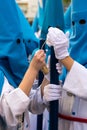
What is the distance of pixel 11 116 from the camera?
1.49m

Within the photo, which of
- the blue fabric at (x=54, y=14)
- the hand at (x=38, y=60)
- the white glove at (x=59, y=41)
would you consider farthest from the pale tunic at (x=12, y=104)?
the blue fabric at (x=54, y=14)

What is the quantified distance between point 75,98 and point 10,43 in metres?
0.40

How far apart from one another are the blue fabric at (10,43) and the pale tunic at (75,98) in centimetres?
27

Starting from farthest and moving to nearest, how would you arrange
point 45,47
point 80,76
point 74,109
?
point 45,47 < point 74,109 < point 80,76

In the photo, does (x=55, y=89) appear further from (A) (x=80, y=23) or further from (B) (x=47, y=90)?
(A) (x=80, y=23)

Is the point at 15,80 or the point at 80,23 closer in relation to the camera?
the point at 80,23

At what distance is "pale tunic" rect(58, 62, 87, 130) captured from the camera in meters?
1.47

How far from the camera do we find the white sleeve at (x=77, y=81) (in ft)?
4.79

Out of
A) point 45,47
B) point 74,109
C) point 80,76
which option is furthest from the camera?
point 45,47

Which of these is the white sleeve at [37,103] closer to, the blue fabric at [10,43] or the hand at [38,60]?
the blue fabric at [10,43]

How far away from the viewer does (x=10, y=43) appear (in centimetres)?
165

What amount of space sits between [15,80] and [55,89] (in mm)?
296

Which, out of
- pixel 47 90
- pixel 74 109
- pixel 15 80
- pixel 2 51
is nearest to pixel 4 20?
pixel 2 51

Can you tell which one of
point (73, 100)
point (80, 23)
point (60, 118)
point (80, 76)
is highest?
point (80, 23)
